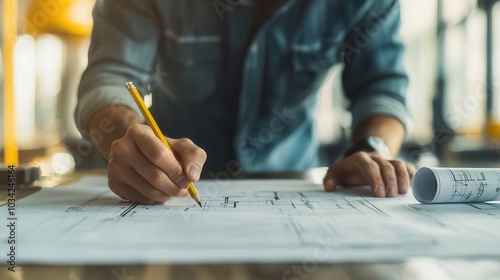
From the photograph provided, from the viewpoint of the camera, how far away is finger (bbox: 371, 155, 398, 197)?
23.0 inches

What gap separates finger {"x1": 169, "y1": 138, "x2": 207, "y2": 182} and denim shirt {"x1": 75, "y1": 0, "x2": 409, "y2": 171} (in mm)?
517

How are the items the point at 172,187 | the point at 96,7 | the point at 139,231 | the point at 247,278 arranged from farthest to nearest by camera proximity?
the point at 96,7, the point at 172,187, the point at 139,231, the point at 247,278

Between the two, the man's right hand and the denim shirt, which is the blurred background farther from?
the man's right hand

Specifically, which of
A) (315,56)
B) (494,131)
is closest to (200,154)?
(315,56)

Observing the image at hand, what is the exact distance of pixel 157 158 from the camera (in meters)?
0.49

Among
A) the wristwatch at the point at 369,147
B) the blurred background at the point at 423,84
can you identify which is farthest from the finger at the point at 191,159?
the blurred background at the point at 423,84

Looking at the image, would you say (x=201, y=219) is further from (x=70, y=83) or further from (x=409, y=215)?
(x=70, y=83)

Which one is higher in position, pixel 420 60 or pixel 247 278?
pixel 420 60

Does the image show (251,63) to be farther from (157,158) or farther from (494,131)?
(494,131)

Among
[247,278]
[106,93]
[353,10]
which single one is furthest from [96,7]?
[247,278]

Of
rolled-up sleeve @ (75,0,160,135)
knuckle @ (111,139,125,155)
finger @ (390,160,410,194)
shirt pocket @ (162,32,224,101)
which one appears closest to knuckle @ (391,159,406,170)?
finger @ (390,160,410,194)

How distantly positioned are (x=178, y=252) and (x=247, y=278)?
65mm

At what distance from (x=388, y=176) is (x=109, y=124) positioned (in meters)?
0.42

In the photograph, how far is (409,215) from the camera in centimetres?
46
